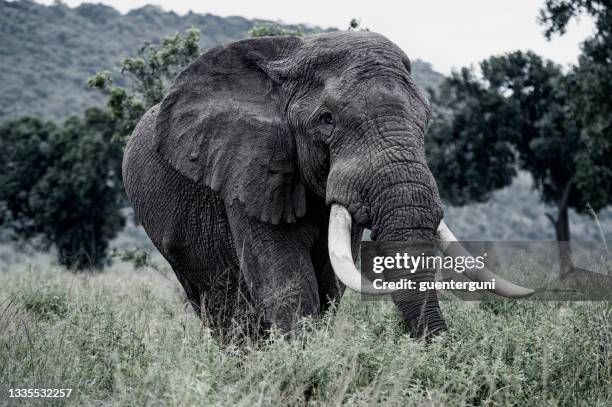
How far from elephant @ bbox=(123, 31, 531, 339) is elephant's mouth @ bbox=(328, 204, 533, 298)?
10mm

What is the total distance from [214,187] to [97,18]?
9905cm

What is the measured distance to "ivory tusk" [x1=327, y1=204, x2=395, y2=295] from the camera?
5.66 meters

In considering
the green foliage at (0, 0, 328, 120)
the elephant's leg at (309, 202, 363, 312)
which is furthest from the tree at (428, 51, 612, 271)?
the elephant's leg at (309, 202, 363, 312)

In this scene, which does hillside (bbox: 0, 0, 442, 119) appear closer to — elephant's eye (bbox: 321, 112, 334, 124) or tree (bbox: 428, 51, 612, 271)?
tree (bbox: 428, 51, 612, 271)

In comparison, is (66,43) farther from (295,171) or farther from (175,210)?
(295,171)

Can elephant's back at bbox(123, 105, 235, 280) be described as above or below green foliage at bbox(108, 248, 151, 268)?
above

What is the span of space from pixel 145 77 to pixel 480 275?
40.8 ft

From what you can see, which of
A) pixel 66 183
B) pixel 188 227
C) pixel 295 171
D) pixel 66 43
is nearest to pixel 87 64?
pixel 66 43

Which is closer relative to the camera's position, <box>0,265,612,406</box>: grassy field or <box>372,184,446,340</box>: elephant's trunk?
<box>0,265,612,406</box>: grassy field

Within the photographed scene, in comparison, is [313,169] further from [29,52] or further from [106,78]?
[29,52]

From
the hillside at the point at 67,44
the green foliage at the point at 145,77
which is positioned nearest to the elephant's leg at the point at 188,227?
the green foliage at the point at 145,77

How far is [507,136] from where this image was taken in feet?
107

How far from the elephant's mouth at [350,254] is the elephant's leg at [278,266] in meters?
0.56

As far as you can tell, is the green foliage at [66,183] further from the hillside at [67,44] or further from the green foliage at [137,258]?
the hillside at [67,44]
